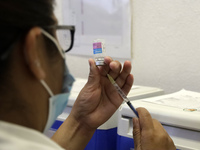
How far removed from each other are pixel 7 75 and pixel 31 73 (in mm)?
45

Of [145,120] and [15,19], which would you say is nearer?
[15,19]

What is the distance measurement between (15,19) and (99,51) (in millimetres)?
390

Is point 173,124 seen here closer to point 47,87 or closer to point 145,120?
point 145,120

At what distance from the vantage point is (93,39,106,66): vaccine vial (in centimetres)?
80

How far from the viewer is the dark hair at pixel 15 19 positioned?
0.43 m

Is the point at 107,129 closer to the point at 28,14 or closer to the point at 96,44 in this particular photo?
the point at 96,44

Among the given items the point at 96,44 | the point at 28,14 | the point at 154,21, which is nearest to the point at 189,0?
the point at 154,21

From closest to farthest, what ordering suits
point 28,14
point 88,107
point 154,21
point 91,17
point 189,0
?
point 28,14 < point 88,107 < point 189,0 < point 154,21 < point 91,17

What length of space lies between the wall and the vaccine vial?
0.47 metres

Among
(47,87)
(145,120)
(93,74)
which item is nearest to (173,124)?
(145,120)

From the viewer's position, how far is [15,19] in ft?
1.43

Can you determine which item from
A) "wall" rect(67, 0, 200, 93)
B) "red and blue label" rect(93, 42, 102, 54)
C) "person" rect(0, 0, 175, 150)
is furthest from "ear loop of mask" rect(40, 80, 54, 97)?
"wall" rect(67, 0, 200, 93)

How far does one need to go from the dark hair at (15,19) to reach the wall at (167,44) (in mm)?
797

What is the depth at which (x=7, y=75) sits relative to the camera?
46 centimetres
